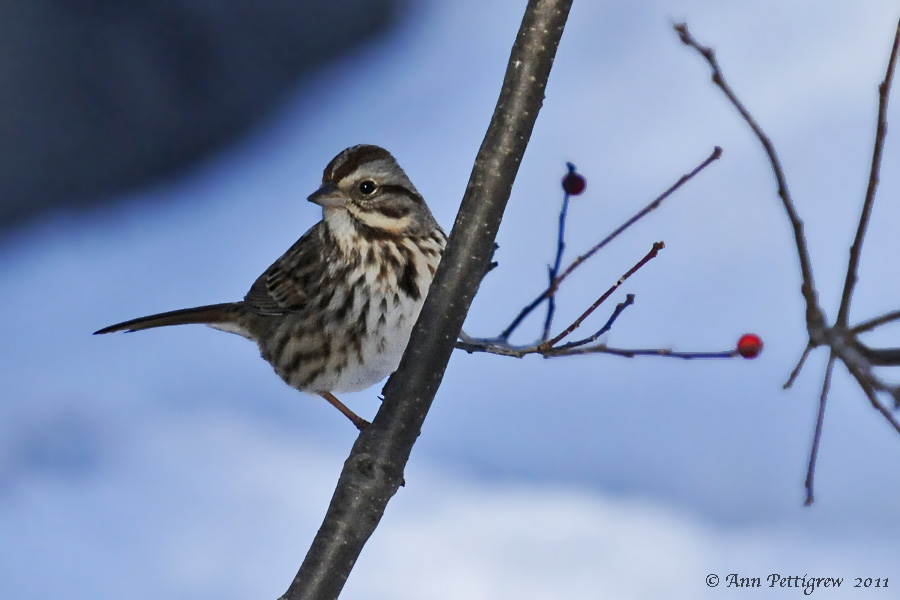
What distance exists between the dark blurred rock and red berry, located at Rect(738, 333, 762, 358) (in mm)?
5617

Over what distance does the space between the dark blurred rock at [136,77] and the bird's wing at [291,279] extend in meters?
3.53

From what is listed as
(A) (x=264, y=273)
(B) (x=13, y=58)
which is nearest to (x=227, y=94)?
(B) (x=13, y=58)

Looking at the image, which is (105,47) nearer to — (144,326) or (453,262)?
(144,326)

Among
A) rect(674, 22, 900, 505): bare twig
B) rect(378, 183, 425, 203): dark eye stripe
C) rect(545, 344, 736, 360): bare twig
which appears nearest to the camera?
rect(674, 22, 900, 505): bare twig

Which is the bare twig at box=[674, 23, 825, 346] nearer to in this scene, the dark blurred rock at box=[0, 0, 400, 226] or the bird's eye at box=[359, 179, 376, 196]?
the bird's eye at box=[359, 179, 376, 196]

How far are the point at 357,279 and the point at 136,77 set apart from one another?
4.30m

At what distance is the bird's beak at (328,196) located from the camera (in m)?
3.63

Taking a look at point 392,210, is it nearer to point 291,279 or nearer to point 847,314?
point 291,279

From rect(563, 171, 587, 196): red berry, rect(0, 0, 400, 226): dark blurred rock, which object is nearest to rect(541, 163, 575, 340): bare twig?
rect(563, 171, 587, 196): red berry

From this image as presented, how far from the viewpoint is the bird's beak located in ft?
11.9

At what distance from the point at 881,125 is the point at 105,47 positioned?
256 inches

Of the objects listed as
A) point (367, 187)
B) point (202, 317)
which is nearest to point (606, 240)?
point (367, 187)

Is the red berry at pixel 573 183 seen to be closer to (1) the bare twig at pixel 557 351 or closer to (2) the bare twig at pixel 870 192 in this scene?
(1) the bare twig at pixel 557 351

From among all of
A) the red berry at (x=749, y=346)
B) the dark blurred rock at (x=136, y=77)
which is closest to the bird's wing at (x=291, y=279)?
the red berry at (x=749, y=346)
